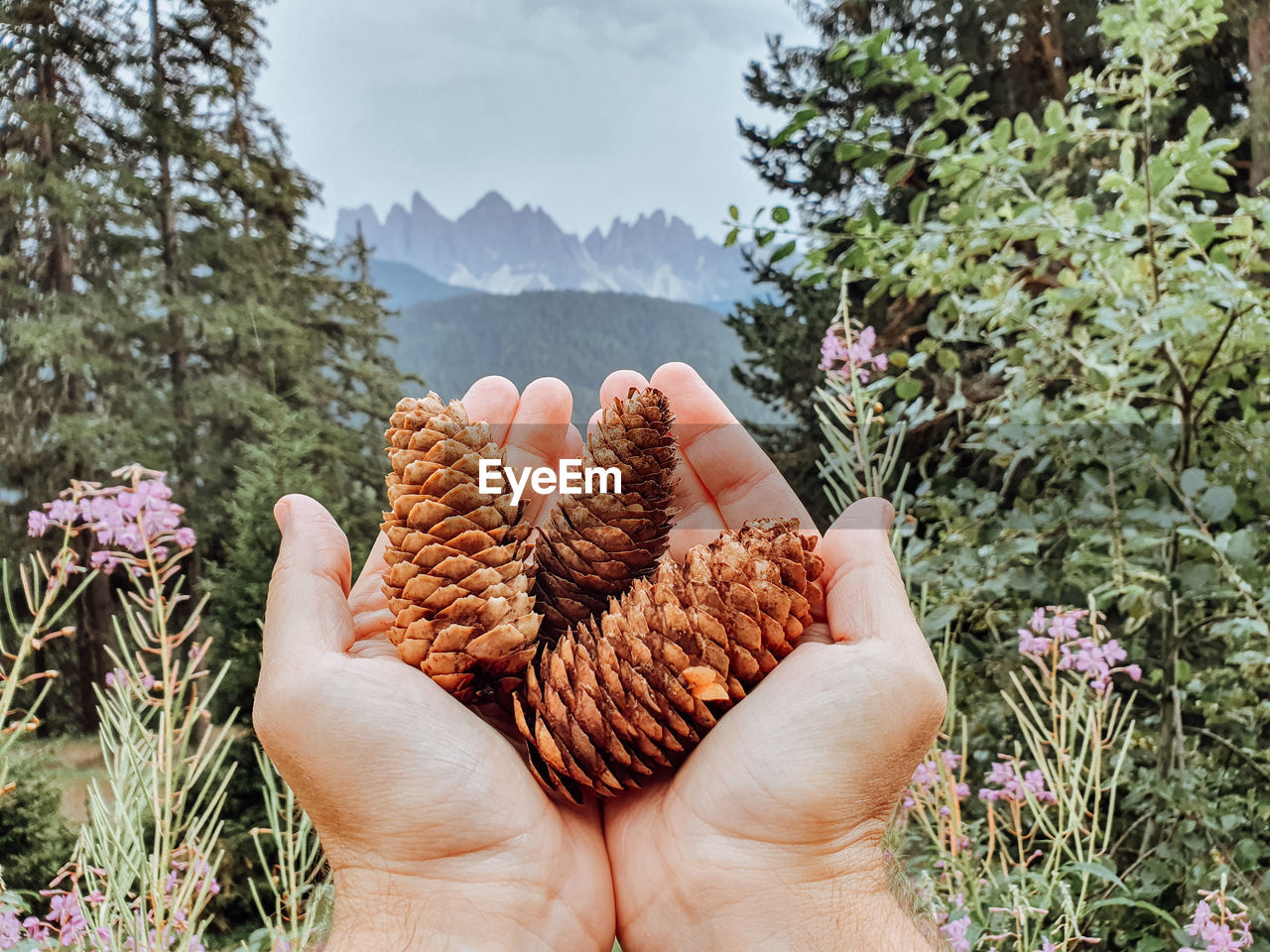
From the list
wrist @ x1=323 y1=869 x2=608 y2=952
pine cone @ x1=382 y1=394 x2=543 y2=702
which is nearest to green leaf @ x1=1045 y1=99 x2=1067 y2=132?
pine cone @ x1=382 y1=394 x2=543 y2=702

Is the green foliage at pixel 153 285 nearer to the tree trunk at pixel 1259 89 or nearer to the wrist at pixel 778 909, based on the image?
the wrist at pixel 778 909

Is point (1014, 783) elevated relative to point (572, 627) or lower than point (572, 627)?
lower

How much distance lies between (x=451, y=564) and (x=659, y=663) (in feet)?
0.39

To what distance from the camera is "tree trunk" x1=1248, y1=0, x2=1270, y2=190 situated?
1534 mm

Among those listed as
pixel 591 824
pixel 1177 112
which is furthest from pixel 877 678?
pixel 1177 112

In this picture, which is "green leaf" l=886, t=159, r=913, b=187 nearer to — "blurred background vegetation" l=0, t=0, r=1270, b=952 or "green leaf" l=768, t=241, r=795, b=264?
"blurred background vegetation" l=0, t=0, r=1270, b=952

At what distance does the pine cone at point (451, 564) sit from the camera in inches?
17.4

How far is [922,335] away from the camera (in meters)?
2.34

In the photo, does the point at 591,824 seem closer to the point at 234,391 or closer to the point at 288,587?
the point at 288,587

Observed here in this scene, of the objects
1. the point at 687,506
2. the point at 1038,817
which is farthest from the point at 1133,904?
the point at 687,506

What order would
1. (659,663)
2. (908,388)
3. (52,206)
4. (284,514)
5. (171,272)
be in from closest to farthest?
(659,663)
(284,514)
(908,388)
(52,206)
(171,272)

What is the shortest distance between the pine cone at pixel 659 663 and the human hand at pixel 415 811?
3 centimetres

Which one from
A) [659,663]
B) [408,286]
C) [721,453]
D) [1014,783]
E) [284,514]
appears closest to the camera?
[659,663]

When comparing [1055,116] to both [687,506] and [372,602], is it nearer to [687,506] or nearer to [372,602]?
[687,506]
